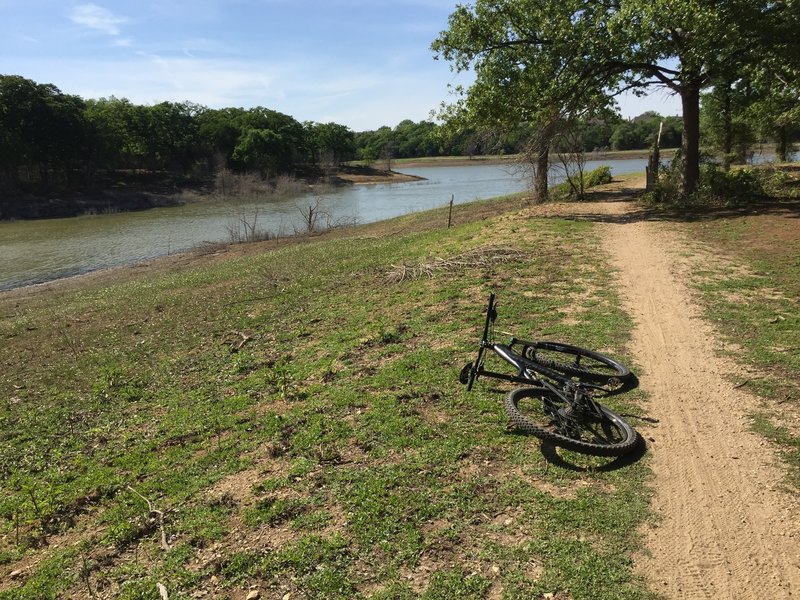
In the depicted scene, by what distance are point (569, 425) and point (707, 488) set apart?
4.13 ft

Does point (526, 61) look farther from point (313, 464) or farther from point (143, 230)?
point (143, 230)

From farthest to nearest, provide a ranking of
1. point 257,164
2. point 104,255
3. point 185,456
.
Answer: point 257,164, point 104,255, point 185,456

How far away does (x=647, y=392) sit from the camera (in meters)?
6.37

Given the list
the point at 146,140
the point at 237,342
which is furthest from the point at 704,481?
the point at 146,140

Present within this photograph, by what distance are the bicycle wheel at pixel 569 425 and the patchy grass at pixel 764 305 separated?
136cm

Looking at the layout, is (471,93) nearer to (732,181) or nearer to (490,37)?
(490,37)

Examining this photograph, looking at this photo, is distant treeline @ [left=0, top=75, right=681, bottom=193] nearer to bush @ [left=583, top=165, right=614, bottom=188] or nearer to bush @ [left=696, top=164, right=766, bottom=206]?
bush @ [left=583, top=165, right=614, bottom=188]

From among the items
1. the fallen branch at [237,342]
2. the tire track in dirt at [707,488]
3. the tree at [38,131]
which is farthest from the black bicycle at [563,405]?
the tree at [38,131]

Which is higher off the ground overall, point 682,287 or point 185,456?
point 682,287

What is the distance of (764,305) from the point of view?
894 centimetres

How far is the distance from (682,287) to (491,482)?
7.10 m

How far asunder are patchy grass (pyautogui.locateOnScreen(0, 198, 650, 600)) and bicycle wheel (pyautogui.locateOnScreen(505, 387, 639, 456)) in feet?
0.61

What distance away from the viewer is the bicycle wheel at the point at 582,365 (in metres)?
6.54

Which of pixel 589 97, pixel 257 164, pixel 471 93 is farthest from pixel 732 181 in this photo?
pixel 257 164
